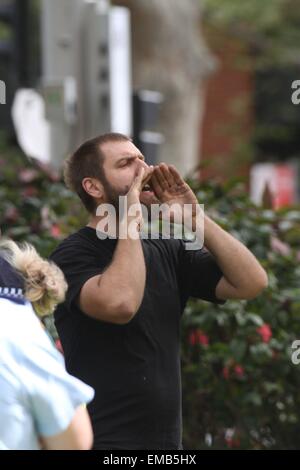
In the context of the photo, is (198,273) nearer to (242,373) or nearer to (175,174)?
(175,174)

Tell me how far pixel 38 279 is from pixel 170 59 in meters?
12.0

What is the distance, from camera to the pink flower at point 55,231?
6516 mm

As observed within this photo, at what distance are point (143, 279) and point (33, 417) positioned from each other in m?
1.04

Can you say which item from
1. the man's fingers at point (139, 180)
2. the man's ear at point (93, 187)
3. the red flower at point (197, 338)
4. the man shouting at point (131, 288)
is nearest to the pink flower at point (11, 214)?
the red flower at point (197, 338)

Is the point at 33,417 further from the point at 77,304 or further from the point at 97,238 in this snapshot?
the point at 97,238

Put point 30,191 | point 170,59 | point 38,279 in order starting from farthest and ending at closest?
point 170,59 → point 30,191 → point 38,279

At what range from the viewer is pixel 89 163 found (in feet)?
14.4

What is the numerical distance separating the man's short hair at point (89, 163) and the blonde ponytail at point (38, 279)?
867 mm

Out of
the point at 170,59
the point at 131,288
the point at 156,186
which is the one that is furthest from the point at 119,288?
the point at 170,59

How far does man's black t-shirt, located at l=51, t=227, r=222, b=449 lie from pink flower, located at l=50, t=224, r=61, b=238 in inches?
84.4

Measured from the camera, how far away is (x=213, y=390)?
598 cm

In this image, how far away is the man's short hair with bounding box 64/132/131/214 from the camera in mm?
4380
